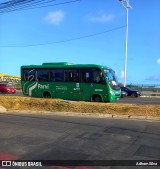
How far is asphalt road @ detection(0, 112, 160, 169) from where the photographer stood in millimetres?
8797

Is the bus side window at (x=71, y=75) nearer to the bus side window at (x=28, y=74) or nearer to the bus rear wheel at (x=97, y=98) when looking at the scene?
the bus rear wheel at (x=97, y=98)

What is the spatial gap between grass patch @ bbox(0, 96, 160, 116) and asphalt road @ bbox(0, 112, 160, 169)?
3.28 meters

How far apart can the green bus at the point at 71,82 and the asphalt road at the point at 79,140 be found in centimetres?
1212

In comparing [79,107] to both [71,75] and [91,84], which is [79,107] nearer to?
[91,84]

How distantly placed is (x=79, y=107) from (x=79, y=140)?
8.91 m

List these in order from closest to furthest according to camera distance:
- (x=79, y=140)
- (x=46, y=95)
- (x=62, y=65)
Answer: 1. (x=79, y=140)
2. (x=62, y=65)
3. (x=46, y=95)

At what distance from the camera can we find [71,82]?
1110 inches

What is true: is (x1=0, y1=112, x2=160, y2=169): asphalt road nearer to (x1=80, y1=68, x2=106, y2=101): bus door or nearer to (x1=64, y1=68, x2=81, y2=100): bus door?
(x1=80, y1=68, x2=106, y2=101): bus door

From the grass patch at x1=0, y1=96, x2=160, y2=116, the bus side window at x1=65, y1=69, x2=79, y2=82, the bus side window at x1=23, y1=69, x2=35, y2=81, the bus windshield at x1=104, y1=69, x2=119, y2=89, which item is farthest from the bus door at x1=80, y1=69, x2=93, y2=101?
the grass patch at x1=0, y1=96, x2=160, y2=116

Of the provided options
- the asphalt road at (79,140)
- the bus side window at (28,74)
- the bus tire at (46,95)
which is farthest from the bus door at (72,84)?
the asphalt road at (79,140)

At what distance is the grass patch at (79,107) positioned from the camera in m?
18.0

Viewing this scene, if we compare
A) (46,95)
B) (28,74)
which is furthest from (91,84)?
(28,74)

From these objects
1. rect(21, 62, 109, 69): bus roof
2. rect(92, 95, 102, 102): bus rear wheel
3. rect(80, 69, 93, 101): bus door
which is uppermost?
rect(21, 62, 109, 69): bus roof

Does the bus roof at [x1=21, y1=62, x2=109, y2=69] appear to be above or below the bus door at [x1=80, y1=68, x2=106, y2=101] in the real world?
above
